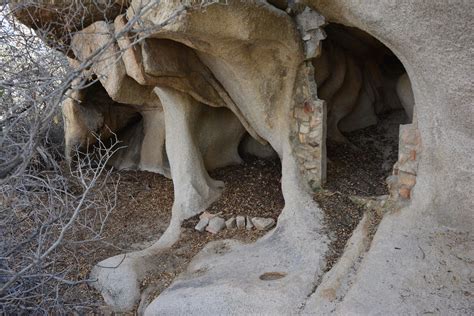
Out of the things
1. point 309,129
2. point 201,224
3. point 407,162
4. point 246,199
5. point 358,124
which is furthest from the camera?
point 358,124

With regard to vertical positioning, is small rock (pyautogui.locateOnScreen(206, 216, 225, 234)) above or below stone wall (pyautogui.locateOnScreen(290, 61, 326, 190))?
below

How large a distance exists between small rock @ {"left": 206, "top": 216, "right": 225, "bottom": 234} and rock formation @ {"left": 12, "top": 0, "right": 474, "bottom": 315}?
26 cm

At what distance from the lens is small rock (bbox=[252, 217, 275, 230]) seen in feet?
11.9

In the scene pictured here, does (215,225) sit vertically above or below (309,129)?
below

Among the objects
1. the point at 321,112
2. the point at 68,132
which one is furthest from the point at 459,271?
the point at 68,132

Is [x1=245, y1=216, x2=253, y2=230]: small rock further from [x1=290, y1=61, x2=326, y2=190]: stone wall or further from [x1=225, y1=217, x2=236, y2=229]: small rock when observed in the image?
[x1=290, y1=61, x2=326, y2=190]: stone wall

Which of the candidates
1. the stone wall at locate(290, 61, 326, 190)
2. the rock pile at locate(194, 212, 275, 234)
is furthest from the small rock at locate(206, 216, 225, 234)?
the stone wall at locate(290, 61, 326, 190)

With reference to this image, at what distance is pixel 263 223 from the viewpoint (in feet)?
12.0

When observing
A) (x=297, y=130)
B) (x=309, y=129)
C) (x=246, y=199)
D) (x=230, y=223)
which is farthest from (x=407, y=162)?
(x=246, y=199)

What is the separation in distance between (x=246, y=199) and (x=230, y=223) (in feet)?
1.35

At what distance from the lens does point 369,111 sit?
529cm

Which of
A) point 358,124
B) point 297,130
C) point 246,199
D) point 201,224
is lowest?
point 201,224

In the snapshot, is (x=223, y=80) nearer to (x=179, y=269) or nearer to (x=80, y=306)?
(x=179, y=269)

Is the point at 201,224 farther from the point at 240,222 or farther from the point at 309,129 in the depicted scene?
the point at 309,129
